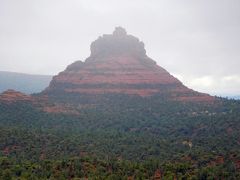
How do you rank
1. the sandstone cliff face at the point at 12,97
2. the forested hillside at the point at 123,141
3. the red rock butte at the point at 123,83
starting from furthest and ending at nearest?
the red rock butte at the point at 123,83 < the sandstone cliff face at the point at 12,97 < the forested hillside at the point at 123,141

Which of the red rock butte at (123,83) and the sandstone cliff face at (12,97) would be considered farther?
the red rock butte at (123,83)

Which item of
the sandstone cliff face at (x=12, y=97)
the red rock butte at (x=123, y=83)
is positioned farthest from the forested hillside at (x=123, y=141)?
the red rock butte at (x=123, y=83)

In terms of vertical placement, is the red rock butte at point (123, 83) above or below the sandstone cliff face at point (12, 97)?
above

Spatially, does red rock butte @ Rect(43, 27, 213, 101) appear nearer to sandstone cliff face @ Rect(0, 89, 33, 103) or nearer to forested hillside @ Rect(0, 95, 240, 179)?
forested hillside @ Rect(0, 95, 240, 179)

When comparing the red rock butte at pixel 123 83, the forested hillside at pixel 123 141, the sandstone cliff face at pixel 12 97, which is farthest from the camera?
the red rock butte at pixel 123 83

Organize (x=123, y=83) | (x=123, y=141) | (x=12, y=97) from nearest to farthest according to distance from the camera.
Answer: (x=123, y=141)
(x=12, y=97)
(x=123, y=83)

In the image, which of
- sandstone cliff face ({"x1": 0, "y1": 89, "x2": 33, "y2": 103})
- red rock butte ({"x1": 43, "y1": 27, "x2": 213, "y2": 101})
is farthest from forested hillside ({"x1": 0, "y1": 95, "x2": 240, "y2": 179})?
red rock butte ({"x1": 43, "y1": 27, "x2": 213, "y2": 101})

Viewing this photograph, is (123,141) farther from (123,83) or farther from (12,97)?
(123,83)

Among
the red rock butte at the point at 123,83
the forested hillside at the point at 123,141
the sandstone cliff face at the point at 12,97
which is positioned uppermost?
the red rock butte at the point at 123,83

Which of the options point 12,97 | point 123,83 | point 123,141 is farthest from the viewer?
point 123,83

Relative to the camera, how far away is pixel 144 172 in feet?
244

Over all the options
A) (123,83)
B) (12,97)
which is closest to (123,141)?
(12,97)

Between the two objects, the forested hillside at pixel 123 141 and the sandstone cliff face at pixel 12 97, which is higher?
the sandstone cliff face at pixel 12 97

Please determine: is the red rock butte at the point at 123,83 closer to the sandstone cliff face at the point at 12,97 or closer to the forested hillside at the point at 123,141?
the forested hillside at the point at 123,141
